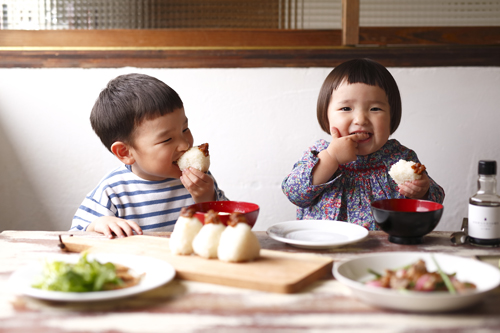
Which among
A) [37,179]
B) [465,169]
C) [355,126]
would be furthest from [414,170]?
[37,179]

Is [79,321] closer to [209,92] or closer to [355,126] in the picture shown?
[355,126]

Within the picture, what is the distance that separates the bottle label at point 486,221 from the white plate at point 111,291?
2.38 ft

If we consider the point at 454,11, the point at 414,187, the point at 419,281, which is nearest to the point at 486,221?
the point at 414,187

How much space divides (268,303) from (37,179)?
202cm

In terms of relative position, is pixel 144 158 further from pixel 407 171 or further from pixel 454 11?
pixel 454 11

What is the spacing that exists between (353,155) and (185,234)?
76cm

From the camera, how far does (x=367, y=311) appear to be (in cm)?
73

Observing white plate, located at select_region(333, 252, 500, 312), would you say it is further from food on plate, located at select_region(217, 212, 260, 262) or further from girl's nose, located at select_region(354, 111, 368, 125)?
girl's nose, located at select_region(354, 111, 368, 125)

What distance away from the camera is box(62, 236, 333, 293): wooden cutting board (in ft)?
2.71

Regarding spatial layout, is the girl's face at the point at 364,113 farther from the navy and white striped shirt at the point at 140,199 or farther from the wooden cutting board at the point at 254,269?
the wooden cutting board at the point at 254,269

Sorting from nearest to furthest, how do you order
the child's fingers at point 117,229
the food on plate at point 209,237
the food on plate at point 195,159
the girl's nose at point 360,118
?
the food on plate at point 209,237
the child's fingers at point 117,229
the food on plate at point 195,159
the girl's nose at point 360,118

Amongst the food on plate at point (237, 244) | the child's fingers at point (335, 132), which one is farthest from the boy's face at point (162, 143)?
the food on plate at point (237, 244)

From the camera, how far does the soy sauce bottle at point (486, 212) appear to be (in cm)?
108

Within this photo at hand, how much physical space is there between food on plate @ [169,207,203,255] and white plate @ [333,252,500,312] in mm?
324
